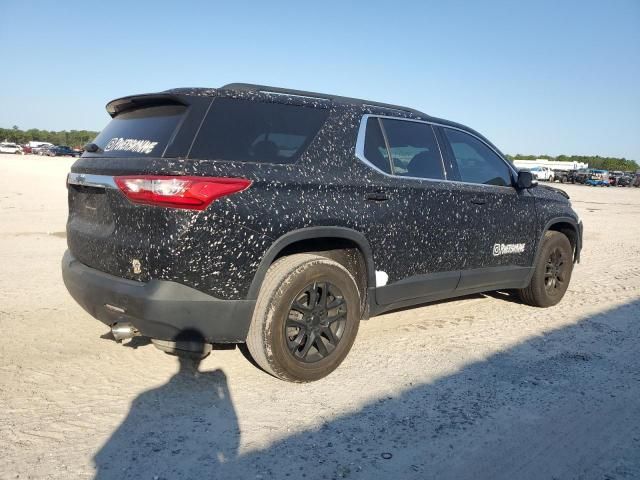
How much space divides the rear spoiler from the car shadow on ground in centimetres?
175

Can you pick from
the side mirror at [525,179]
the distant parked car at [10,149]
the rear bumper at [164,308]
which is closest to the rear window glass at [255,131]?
the rear bumper at [164,308]

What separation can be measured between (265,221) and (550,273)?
3.66m

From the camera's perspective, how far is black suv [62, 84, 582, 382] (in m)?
2.83

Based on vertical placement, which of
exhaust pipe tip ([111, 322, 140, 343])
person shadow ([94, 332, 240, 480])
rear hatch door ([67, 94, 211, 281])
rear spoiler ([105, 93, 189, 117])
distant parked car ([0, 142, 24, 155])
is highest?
rear spoiler ([105, 93, 189, 117])

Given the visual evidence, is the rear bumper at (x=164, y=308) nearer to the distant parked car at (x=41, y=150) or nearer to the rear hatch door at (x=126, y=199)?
the rear hatch door at (x=126, y=199)

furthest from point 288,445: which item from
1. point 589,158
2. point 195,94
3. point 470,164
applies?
point 589,158

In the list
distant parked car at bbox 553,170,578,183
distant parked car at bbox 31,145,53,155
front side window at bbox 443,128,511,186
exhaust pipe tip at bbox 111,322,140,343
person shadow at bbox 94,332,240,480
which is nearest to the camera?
person shadow at bbox 94,332,240,480

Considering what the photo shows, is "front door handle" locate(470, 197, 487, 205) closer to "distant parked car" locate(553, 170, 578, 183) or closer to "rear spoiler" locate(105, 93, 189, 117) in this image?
"rear spoiler" locate(105, 93, 189, 117)

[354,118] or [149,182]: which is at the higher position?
[354,118]

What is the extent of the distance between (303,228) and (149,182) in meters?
0.93

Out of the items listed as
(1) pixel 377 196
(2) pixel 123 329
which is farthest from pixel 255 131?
(2) pixel 123 329

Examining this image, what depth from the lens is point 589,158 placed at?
9006 centimetres

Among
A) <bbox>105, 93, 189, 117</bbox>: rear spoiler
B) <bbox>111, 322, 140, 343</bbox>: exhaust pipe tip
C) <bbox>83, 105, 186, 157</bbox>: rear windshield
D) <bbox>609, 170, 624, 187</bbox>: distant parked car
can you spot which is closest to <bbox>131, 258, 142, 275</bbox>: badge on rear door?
<bbox>111, 322, 140, 343</bbox>: exhaust pipe tip

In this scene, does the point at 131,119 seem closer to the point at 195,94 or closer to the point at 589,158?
the point at 195,94
